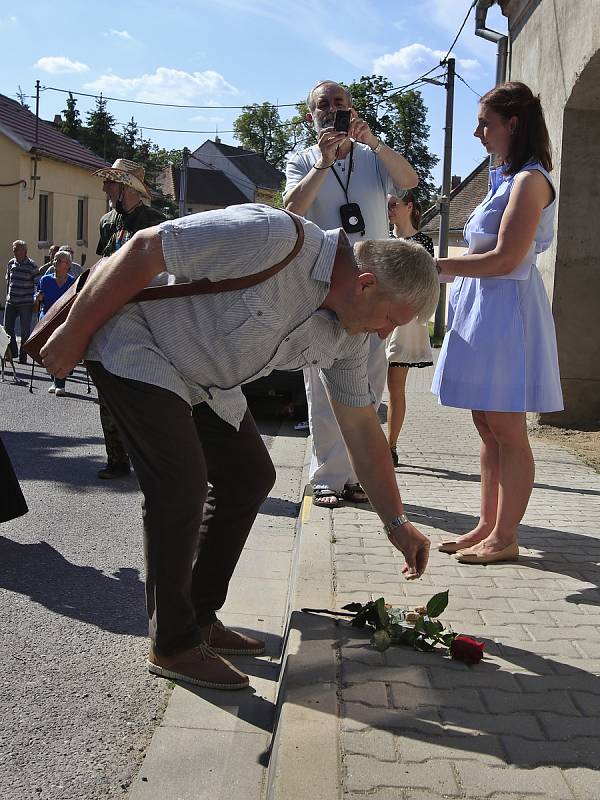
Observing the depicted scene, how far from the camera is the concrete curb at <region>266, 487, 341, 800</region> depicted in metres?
2.53

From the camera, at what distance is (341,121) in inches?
211

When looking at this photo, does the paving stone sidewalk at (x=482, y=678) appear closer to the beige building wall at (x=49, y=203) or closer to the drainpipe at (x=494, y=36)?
the drainpipe at (x=494, y=36)

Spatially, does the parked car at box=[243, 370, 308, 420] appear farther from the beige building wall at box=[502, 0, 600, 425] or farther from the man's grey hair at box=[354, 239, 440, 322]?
the man's grey hair at box=[354, 239, 440, 322]

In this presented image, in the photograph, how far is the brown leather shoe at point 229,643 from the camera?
153 inches

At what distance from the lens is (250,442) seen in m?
3.72

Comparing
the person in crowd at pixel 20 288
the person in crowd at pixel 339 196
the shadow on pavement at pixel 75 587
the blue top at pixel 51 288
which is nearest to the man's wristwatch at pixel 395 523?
the shadow on pavement at pixel 75 587

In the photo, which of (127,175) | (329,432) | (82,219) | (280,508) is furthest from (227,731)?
(82,219)

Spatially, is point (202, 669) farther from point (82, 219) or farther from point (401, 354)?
point (82, 219)

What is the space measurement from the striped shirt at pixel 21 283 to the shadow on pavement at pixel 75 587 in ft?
40.6

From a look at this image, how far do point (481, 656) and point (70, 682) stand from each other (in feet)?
4.86

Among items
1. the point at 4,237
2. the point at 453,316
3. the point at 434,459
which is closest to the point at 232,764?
the point at 453,316

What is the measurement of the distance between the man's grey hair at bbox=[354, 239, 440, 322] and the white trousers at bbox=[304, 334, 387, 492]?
2749 millimetres

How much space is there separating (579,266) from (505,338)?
226 inches

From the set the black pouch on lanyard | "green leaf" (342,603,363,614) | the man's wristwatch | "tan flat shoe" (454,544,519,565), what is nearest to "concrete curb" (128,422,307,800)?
"green leaf" (342,603,363,614)
